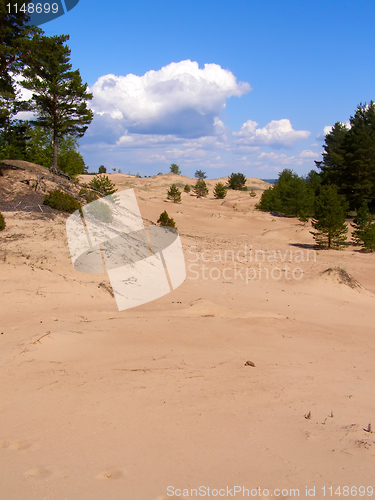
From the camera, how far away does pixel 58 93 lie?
18578 millimetres

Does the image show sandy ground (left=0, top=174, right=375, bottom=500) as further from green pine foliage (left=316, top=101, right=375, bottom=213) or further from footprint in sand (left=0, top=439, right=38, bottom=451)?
green pine foliage (left=316, top=101, right=375, bottom=213)

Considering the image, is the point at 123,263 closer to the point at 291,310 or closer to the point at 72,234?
the point at 72,234

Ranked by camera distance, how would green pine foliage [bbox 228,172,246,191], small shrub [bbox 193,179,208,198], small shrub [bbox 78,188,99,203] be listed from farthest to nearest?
green pine foliage [bbox 228,172,246,191] → small shrub [bbox 193,179,208,198] → small shrub [bbox 78,188,99,203]

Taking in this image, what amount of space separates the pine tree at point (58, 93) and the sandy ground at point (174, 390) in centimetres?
1228

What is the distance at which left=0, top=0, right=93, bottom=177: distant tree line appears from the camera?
15.1 meters

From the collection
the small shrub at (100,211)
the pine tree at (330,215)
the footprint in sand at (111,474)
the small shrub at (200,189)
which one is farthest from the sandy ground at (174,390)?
the small shrub at (200,189)

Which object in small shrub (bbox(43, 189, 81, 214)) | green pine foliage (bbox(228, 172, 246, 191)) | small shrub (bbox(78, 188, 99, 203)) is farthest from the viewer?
green pine foliage (bbox(228, 172, 246, 191))

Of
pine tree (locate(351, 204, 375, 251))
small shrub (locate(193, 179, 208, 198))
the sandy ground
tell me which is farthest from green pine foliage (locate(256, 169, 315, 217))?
the sandy ground

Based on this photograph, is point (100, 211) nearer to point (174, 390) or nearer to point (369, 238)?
point (174, 390)

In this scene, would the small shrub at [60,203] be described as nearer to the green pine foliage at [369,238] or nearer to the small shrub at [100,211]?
the small shrub at [100,211]

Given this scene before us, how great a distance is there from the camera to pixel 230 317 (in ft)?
23.0

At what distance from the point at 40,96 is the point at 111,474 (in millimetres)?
19816

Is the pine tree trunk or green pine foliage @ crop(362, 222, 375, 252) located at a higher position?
the pine tree trunk

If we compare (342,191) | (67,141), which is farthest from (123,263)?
(342,191)
